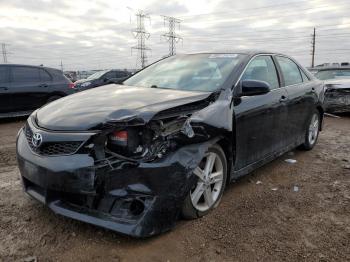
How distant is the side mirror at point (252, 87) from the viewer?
373 centimetres

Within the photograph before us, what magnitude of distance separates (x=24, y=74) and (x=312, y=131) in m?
7.53

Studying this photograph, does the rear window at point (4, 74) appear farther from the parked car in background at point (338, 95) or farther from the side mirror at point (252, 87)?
the parked car in background at point (338, 95)

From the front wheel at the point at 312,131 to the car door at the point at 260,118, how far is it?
1.39 metres

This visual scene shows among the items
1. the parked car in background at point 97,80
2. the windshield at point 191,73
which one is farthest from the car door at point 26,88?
the windshield at point 191,73

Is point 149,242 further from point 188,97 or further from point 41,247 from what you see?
point 188,97

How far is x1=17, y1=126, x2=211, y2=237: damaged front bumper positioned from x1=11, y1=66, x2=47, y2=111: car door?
24.4 ft

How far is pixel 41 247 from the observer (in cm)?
282

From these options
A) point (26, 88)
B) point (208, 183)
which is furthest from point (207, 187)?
point (26, 88)

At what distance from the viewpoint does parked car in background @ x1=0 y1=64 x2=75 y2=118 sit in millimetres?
9445

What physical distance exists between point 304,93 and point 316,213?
229 cm

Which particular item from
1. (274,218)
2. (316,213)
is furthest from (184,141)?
(316,213)

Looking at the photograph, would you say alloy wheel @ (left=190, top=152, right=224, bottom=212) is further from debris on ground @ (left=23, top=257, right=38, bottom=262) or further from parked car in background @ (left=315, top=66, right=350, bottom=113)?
parked car in background @ (left=315, top=66, right=350, bottom=113)

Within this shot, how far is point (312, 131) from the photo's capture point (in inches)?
240

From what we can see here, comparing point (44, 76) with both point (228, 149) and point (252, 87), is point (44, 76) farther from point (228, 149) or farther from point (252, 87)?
point (228, 149)
